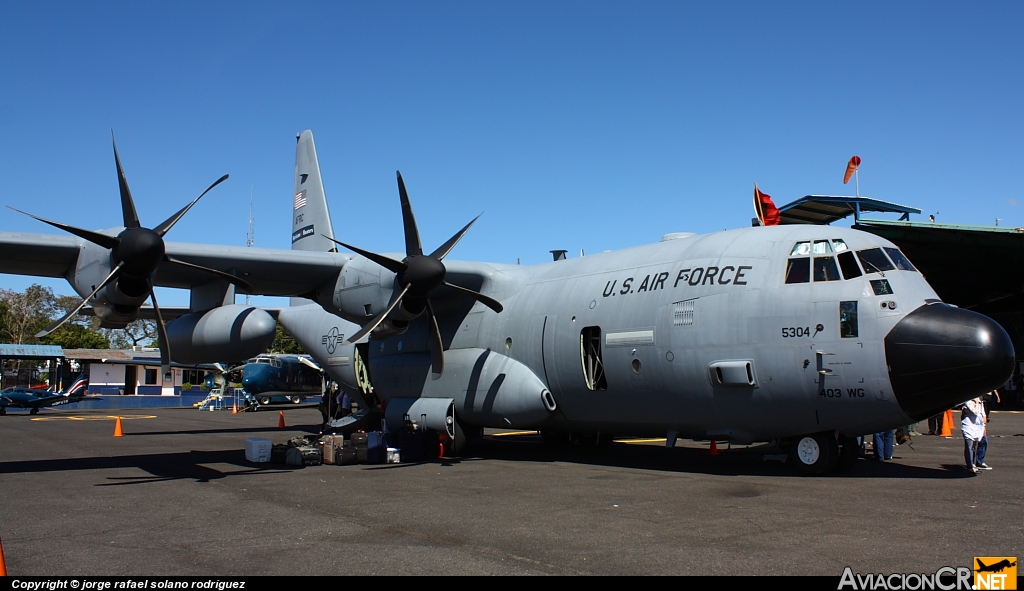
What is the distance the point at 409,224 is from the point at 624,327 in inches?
184

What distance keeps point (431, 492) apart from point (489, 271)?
22.5ft

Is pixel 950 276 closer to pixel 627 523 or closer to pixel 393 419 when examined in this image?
pixel 393 419

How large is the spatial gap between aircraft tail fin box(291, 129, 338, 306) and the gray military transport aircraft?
4.14m

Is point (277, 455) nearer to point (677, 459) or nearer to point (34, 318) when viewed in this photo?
point (677, 459)

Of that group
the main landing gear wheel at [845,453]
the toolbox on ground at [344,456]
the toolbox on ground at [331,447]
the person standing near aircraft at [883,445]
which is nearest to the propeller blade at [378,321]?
the toolbox on ground at [331,447]

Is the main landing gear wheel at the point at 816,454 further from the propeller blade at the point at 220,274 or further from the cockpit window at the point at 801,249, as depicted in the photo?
the propeller blade at the point at 220,274

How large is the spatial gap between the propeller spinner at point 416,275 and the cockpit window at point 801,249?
5805 millimetres

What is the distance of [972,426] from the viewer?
12195 mm

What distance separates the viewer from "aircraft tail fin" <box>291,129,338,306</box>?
2073cm

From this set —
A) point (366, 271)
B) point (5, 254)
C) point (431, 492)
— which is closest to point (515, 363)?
point (366, 271)

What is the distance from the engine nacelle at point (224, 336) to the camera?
46.4ft

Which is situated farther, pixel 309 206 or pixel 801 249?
pixel 309 206

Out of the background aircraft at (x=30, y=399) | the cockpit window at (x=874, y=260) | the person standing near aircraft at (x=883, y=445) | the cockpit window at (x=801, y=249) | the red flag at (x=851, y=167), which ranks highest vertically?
the red flag at (x=851, y=167)

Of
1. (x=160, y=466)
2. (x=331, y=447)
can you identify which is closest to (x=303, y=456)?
(x=331, y=447)
